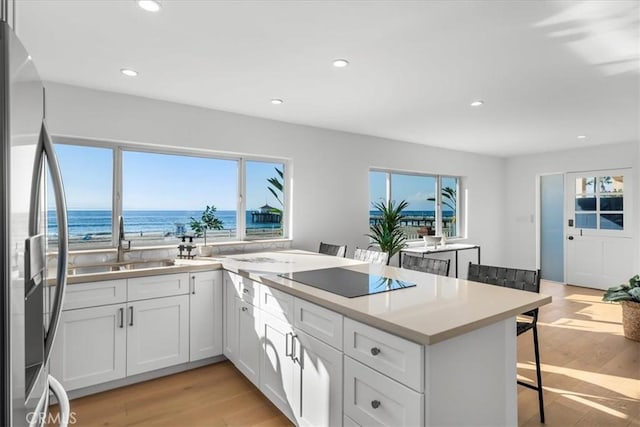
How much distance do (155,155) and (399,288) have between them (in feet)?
8.70

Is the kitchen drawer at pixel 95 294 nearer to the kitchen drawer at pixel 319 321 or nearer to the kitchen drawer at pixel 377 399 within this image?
Answer: the kitchen drawer at pixel 319 321

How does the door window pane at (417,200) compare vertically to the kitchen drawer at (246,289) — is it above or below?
above

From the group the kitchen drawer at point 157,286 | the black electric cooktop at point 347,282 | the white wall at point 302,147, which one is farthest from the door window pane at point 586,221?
the kitchen drawer at point 157,286

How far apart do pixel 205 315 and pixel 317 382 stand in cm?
144

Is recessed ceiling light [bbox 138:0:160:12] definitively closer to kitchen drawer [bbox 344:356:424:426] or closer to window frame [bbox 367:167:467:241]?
kitchen drawer [bbox 344:356:424:426]

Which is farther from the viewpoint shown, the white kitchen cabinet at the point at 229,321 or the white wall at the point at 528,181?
the white wall at the point at 528,181

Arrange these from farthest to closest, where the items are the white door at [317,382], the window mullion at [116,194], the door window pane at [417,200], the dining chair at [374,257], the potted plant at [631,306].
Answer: the door window pane at [417,200]
the potted plant at [631,306]
the window mullion at [116,194]
the dining chair at [374,257]
the white door at [317,382]

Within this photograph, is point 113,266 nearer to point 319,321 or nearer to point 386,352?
point 319,321

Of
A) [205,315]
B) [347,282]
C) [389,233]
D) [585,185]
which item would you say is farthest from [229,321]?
[585,185]

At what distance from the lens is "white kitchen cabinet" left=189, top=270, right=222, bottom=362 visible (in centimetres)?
278

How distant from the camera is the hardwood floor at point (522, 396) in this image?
2.16 meters

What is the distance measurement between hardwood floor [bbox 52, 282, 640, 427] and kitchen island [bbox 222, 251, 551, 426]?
363 millimetres

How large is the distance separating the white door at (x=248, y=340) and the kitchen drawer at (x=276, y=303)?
138mm

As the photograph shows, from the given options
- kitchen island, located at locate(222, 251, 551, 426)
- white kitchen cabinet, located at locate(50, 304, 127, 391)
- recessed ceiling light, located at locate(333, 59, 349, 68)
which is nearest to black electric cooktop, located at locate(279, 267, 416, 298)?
kitchen island, located at locate(222, 251, 551, 426)
